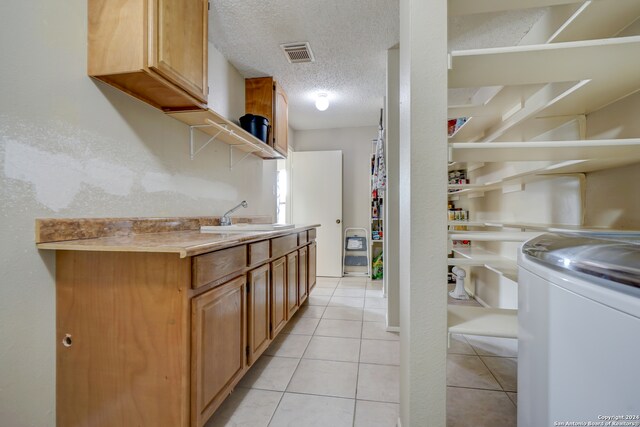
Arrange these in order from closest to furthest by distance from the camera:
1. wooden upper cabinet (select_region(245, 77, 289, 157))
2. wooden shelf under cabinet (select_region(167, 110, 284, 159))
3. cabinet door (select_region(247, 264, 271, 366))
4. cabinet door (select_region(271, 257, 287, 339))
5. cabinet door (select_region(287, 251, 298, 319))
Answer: cabinet door (select_region(247, 264, 271, 366)), wooden shelf under cabinet (select_region(167, 110, 284, 159)), cabinet door (select_region(271, 257, 287, 339)), cabinet door (select_region(287, 251, 298, 319)), wooden upper cabinet (select_region(245, 77, 289, 157))

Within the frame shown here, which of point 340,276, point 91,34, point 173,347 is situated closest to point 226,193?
point 91,34

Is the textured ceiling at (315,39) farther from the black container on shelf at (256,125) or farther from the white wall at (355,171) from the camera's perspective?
the white wall at (355,171)

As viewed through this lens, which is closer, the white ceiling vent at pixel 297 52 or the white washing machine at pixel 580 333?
the white washing machine at pixel 580 333

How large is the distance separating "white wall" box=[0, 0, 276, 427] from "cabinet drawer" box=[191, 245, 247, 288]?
0.60 meters

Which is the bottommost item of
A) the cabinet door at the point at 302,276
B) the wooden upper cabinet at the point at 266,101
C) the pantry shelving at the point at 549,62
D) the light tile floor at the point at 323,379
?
the light tile floor at the point at 323,379

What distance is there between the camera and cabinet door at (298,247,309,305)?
2568 mm

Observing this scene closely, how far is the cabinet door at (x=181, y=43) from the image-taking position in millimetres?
1251

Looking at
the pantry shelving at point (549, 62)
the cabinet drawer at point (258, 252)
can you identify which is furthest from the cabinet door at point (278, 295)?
the pantry shelving at point (549, 62)

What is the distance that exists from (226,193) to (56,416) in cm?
167

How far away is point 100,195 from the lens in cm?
129

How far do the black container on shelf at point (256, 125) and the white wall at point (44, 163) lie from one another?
0.96 m

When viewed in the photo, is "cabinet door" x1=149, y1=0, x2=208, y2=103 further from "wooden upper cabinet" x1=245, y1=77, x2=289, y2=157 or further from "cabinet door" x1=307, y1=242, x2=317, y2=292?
"cabinet door" x1=307, y1=242, x2=317, y2=292

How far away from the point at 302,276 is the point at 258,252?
1.12 meters

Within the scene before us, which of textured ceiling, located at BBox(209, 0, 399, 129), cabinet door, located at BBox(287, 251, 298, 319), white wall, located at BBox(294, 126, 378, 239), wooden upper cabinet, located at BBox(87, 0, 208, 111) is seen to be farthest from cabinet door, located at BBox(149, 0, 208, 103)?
white wall, located at BBox(294, 126, 378, 239)
